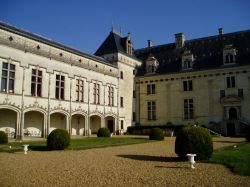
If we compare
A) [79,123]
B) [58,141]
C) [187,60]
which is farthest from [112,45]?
[58,141]

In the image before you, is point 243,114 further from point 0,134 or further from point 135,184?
point 135,184

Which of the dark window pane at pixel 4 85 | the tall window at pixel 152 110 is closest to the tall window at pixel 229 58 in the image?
the tall window at pixel 152 110

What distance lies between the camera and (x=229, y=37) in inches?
1244

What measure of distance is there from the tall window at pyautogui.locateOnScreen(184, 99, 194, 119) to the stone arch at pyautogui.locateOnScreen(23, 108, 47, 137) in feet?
52.2

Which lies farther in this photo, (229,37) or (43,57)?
(229,37)

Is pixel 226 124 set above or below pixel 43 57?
below

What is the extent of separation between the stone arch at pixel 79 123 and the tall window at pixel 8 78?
785cm

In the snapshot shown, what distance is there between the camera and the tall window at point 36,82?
2202 cm

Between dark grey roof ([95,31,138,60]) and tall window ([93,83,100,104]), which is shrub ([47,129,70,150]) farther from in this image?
dark grey roof ([95,31,138,60])

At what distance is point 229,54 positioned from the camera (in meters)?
29.0

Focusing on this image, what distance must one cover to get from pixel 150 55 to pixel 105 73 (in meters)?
7.80

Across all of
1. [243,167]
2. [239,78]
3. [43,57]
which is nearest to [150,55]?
[239,78]

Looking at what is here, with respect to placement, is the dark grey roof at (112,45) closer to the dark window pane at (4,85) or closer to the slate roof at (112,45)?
the slate roof at (112,45)

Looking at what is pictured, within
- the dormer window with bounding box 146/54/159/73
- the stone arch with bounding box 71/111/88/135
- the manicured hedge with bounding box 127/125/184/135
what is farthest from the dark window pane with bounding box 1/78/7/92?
the dormer window with bounding box 146/54/159/73
